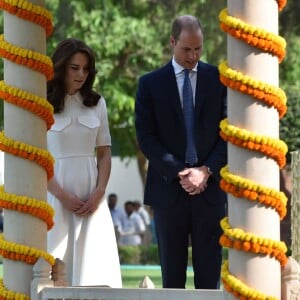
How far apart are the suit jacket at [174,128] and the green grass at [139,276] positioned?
23.9ft

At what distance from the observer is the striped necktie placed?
8.37 m

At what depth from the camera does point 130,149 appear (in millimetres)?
32312

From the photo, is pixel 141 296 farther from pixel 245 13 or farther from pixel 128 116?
pixel 128 116

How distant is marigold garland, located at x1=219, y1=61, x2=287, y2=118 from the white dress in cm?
229

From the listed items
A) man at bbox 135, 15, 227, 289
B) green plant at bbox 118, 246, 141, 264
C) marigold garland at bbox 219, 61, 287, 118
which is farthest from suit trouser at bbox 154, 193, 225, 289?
green plant at bbox 118, 246, 141, 264

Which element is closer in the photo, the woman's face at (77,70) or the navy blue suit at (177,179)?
the navy blue suit at (177,179)

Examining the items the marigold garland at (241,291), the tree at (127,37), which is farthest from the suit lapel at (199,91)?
the tree at (127,37)

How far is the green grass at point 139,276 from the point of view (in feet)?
56.1

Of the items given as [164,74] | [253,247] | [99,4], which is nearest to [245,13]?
[253,247]

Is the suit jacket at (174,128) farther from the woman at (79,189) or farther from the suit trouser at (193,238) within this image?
the woman at (79,189)

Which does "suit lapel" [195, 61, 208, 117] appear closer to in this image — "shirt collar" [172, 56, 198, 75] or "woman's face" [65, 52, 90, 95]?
"shirt collar" [172, 56, 198, 75]

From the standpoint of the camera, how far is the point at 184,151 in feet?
27.5

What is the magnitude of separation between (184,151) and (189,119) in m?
0.21

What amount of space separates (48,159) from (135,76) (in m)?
22.3
